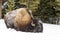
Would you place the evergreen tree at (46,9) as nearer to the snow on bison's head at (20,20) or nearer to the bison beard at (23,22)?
the bison beard at (23,22)

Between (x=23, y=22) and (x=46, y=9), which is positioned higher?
(x=23, y=22)

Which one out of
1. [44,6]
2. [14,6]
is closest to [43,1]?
[44,6]

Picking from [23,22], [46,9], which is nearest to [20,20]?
[23,22]

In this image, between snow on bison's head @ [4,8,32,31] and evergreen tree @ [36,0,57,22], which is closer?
snow on bison's head @ [4,8,32,31]

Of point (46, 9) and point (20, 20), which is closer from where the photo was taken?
point (20, 20)

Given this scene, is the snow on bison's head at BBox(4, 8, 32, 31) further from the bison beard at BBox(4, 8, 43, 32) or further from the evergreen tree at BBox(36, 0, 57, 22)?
the evergreen tree at BBox(36, 0, 57, 22)

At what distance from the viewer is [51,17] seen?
31.1 ft

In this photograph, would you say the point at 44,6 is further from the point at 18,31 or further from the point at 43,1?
the point at 18,31

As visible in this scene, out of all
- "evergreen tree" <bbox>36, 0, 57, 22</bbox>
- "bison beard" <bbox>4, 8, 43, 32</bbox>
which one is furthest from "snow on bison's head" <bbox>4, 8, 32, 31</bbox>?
"evergreen tree" <bbox>36, 0, 57, 22</bbox>

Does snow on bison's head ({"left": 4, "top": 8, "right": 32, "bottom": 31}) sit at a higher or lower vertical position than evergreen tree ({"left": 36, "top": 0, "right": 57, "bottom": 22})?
higher

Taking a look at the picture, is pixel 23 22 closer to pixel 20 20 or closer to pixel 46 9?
pixel 20 20

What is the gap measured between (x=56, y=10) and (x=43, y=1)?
0.84 metres

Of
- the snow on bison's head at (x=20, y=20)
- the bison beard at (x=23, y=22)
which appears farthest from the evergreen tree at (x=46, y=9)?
the snow on bison's head at (x=20, y=20)

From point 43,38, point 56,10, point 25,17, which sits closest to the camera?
point 43,38
